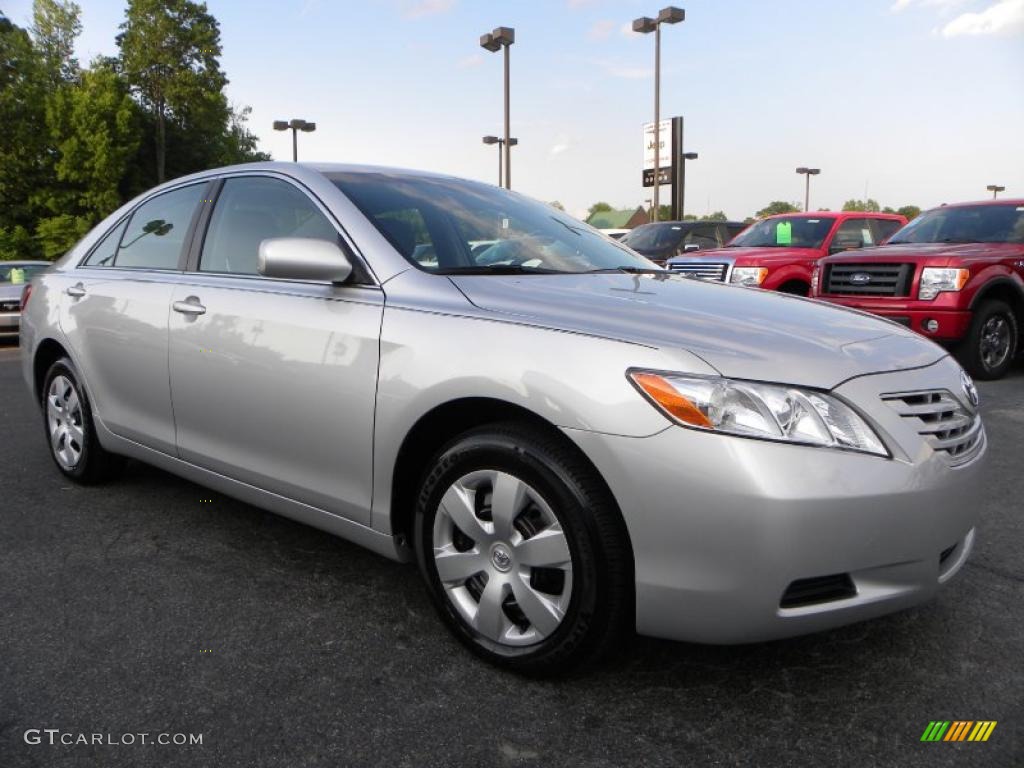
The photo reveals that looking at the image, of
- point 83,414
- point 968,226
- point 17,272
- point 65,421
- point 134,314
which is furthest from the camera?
point 17,272

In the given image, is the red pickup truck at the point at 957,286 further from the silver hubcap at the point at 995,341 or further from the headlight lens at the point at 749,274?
the headlight lens at the point at 749,274

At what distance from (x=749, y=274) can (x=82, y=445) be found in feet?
25.1

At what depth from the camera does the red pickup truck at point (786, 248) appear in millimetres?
9930

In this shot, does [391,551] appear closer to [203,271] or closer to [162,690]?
[162,690]

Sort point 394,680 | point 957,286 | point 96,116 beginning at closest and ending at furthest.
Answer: point 394,680, point 957,286, point 96,116

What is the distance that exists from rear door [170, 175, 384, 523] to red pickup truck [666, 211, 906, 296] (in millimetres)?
6747

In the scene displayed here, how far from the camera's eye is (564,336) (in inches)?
88.4

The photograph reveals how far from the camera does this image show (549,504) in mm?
2223

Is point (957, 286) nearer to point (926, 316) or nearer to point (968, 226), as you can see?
point (926, 316)

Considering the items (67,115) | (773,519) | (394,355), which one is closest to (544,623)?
(773,519)

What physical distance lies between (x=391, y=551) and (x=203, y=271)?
1527mm

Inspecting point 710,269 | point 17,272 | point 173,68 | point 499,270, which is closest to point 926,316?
point 710,269

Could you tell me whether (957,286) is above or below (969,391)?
above

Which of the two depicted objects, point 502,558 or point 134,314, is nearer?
point 502,558
